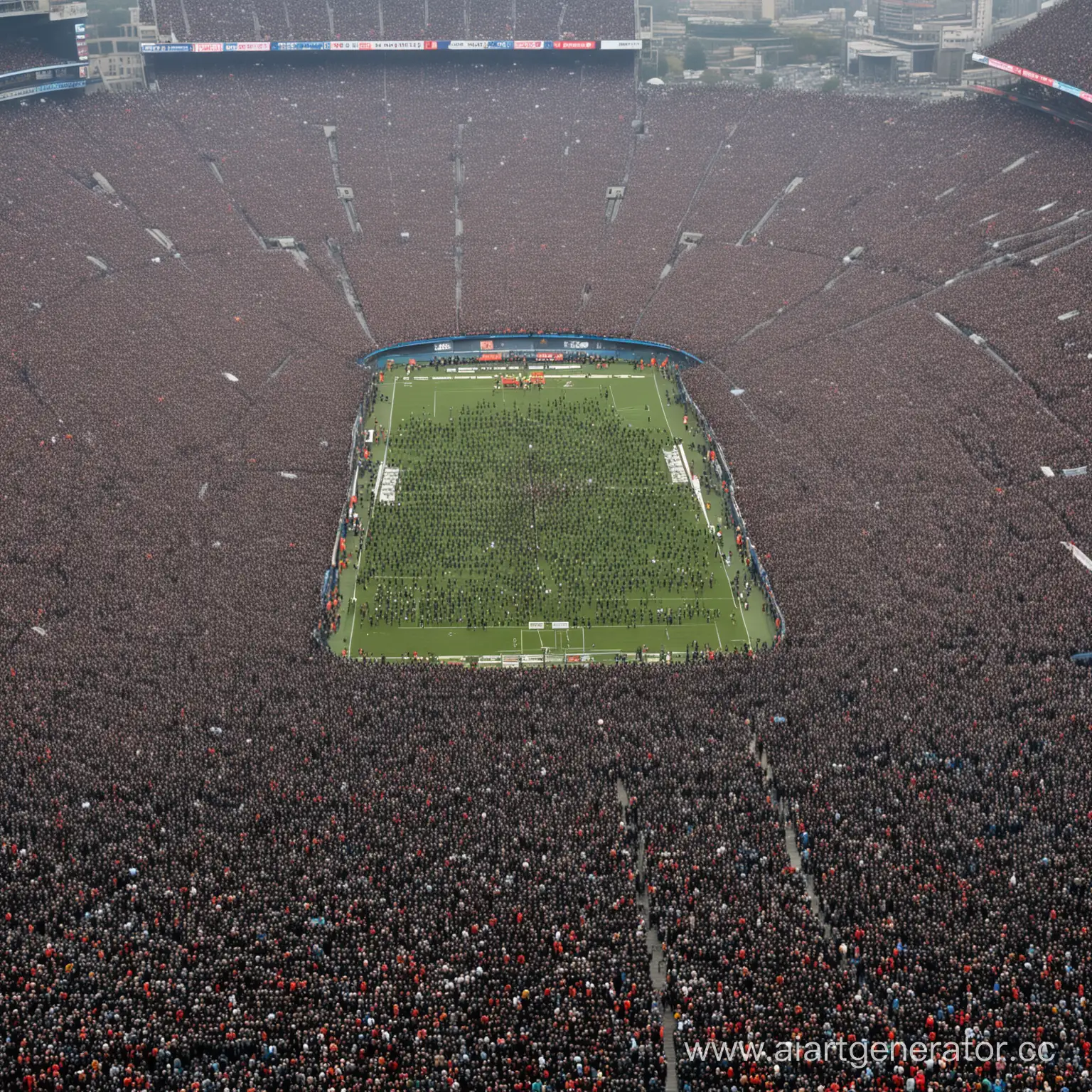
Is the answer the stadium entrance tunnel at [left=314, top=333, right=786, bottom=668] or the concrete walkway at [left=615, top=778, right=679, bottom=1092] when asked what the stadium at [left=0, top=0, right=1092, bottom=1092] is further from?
the stadium entrance tunnel at [left=314, top=333, right=786, bottom=668]

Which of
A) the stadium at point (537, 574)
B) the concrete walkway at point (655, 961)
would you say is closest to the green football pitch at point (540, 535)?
the stadium at point (537, 574)

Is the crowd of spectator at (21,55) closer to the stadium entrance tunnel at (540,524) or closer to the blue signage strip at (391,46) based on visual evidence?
the blue signage strip at (391,46)

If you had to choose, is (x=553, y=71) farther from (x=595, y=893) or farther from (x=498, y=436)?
(x=595, y=893)

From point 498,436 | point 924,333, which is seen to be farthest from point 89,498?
point 924,333

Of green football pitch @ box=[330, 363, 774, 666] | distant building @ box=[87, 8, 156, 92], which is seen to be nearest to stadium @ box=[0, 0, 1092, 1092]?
green football pitch @ box=[330, 363, 774, 666]

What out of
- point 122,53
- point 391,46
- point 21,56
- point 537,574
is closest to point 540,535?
point 537,574
